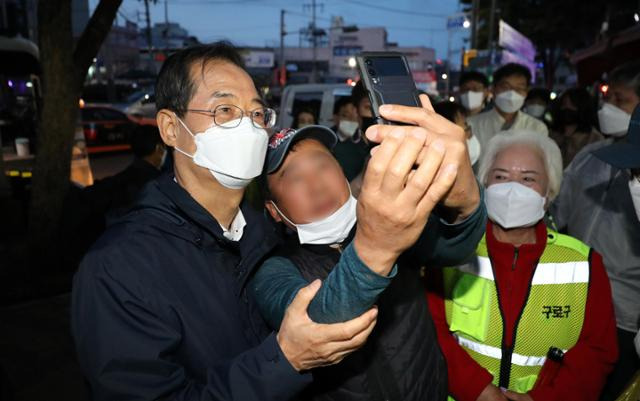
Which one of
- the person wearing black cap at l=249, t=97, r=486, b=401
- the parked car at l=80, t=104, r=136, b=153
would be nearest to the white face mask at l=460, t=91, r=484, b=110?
the person wearing black cap at l=249, t=97, r=486, b=401

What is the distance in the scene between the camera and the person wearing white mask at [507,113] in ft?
17.6

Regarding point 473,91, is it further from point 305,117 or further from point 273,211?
point 273,211

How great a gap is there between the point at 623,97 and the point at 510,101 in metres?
1.88

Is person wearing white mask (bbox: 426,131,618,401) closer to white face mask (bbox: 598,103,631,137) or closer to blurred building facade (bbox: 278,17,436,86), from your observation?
white face mask (bbox: 598,103,631,137)

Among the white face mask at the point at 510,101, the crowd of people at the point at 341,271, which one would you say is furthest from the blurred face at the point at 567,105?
the crowd of people at the point at 341,271

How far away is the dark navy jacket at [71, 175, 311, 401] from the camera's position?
1247 mm

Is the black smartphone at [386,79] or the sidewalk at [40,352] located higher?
the black smartphone at [386,79]

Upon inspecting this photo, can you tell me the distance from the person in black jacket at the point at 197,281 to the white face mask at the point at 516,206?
1.16 metres

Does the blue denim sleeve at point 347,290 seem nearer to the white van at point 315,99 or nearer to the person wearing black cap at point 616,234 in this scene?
the person wearing black cap at point 616,234

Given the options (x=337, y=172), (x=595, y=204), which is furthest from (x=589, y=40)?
(x=337, y=172)

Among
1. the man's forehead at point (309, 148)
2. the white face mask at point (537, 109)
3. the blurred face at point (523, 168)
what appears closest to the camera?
the man's forehead at point (309, 148)

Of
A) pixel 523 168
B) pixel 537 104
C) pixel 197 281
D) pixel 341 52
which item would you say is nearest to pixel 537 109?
pixel 537 104

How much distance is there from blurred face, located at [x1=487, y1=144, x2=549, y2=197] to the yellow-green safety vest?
337 millimetres

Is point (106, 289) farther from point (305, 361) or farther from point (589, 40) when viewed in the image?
point (589, 40)
